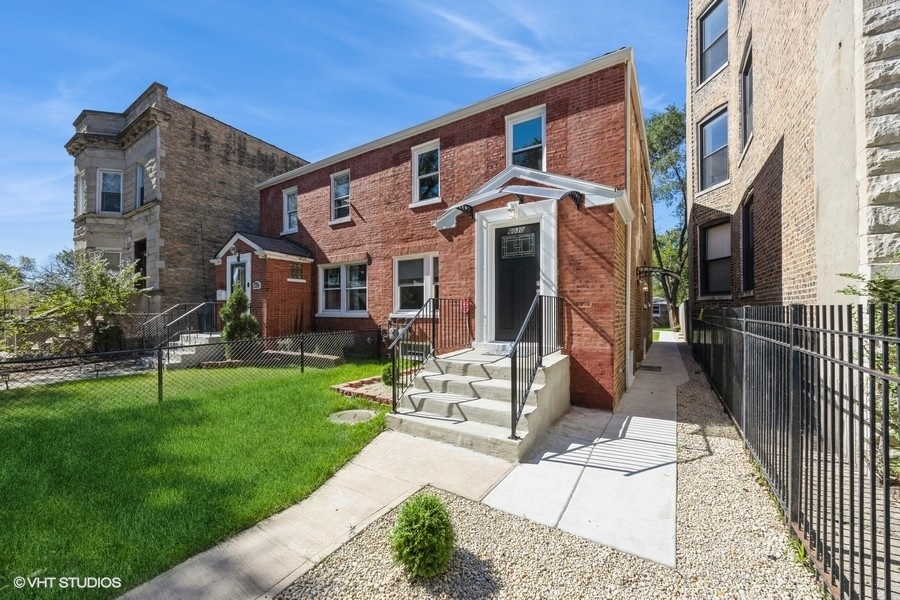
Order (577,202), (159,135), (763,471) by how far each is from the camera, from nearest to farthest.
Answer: (763,471) < (577,202) < (159,135)

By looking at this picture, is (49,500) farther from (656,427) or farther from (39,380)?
(39,380)

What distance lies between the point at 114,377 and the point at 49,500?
633 centimetres

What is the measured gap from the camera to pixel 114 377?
8320 millimetres

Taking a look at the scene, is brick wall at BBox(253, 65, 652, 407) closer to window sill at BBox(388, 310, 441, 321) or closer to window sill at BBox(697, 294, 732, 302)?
window sill at BBox(388, 310, 441, 321)

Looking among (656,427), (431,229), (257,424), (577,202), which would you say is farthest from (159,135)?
(656,427)

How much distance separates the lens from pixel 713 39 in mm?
11969

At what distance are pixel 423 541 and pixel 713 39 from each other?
16294 millimetres

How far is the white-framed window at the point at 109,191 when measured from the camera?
15.2 metres

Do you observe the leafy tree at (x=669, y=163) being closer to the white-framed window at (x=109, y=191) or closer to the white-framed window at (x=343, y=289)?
the white-framed window at (x=343, y=289)

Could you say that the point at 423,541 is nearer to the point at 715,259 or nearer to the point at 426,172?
the point at 426,172

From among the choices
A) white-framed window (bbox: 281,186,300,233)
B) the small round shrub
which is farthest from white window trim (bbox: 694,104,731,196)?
white-framed window (bbox: 281,186,300,233)

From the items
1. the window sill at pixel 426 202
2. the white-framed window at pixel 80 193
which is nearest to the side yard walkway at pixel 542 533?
the window sill at pixel 426 202

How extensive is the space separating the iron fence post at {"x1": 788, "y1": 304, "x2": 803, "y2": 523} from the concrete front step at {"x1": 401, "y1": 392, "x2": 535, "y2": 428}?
94.4 inches

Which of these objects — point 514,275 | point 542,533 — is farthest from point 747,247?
point 542,533
